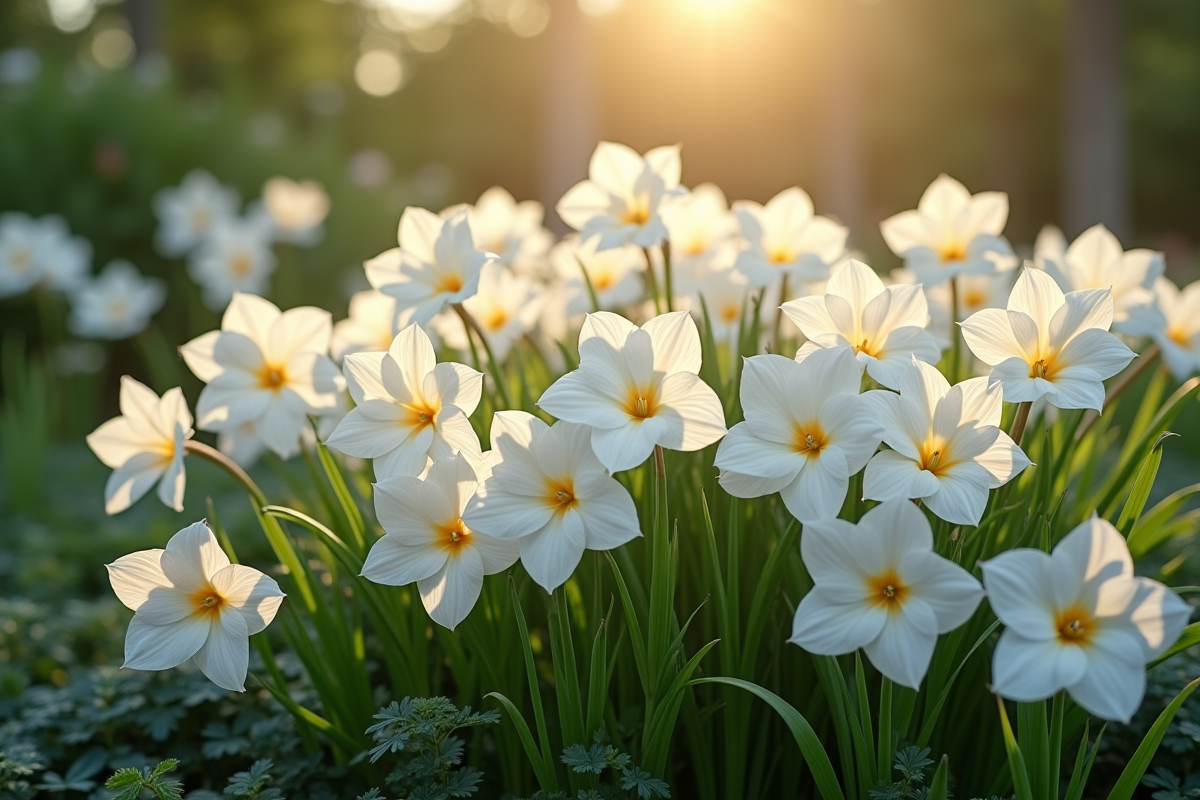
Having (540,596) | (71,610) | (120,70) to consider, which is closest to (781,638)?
(540,596)

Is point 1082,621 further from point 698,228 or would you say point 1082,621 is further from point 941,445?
point 698,228

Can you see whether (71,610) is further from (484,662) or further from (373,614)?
(484,662)

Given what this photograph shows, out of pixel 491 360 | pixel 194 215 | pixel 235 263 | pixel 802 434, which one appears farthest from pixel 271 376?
pixel 194 215

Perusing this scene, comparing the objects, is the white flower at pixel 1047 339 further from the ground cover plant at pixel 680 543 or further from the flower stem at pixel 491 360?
the flower stem at pixel 491 360

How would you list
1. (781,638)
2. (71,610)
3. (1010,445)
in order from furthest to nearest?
(71,610), (781,638), (1010,445)

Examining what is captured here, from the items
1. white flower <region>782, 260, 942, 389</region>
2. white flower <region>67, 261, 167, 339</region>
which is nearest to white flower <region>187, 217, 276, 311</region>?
white flower <region>67, 261, 167, 339</region>

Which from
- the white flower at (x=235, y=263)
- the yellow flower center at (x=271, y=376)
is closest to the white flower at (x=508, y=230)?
the yellow flower center at (x=271, y=376)
